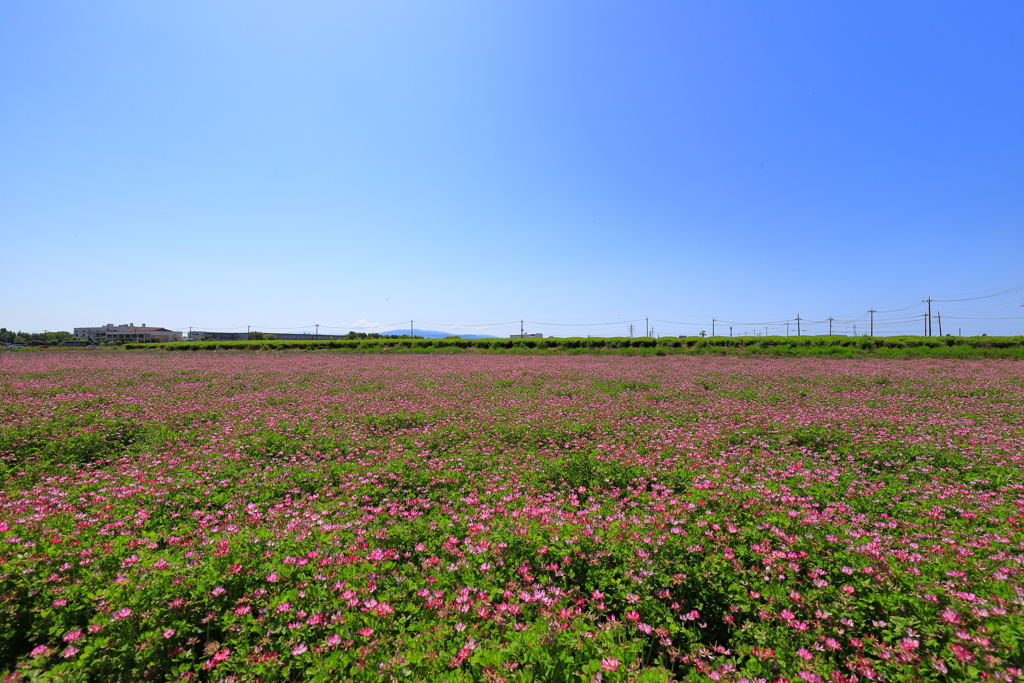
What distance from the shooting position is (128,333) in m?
131

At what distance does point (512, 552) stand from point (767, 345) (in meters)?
45.9

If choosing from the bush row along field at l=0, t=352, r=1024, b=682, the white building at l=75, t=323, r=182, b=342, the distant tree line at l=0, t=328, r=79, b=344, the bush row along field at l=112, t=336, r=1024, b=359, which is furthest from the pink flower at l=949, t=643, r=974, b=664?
the white building at l=75, t=323, r=182, b=342

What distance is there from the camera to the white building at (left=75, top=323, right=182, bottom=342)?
124m

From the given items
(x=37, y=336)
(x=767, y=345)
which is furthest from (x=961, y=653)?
(x=37, y=336)

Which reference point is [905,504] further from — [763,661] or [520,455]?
[520,455]

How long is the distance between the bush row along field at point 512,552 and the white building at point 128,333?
474ft

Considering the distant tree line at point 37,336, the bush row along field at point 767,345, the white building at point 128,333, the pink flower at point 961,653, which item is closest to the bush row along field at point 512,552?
the pink flower at point 961,653

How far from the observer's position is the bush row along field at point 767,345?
107 ft

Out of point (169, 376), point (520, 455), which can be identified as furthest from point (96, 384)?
point (520, 455)

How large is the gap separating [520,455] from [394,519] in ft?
9.83

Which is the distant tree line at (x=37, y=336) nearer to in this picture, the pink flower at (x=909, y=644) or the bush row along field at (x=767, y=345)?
the bush row along field at (x=767, y=345)

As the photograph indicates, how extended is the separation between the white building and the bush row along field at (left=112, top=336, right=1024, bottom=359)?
264ft

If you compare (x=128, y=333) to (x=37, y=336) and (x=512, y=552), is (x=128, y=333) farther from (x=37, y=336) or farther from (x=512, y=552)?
(x=512, y=552)

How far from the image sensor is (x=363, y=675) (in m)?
2.71
